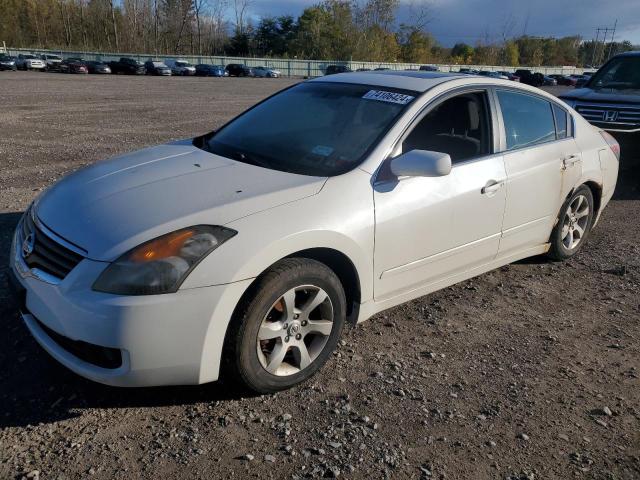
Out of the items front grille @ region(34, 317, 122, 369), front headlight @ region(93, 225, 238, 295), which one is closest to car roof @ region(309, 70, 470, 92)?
front headlight @ region(93, 225, 238, 295)

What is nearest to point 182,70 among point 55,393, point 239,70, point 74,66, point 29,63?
point 239,70

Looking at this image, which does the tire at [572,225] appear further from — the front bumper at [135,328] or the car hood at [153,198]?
the front bumper at [135,328]

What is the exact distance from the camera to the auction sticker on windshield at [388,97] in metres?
3.56

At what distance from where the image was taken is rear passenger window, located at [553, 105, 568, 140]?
455cm

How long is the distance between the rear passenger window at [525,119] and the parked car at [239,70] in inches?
2096

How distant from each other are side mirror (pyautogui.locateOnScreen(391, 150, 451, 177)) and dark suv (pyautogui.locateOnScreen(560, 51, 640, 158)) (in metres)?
5.63

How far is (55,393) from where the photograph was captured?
2.81 m

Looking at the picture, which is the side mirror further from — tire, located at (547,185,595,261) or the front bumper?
tire, located at (547,185,595,261)

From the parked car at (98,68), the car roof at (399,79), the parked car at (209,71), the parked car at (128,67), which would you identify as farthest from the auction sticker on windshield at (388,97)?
the parked car at (209,71)

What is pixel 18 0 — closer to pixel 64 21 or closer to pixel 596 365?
pixel 64 21

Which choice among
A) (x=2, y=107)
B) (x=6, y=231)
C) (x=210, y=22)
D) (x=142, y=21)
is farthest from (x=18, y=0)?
(x=6, y=231)

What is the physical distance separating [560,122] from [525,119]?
1.91 feet

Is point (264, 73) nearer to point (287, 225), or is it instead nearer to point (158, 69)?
point (158, 69)

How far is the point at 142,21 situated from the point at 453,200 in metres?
94.5
